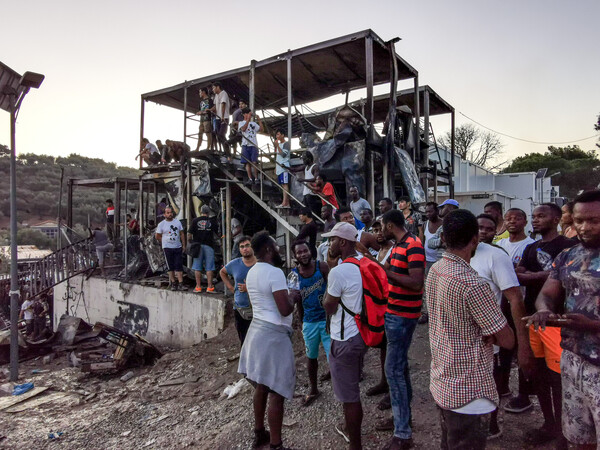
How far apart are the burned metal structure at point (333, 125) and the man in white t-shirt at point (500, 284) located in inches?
191

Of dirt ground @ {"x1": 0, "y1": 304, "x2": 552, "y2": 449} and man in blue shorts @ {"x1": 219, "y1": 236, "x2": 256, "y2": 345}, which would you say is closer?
dirt ground @ {"x1": 0, "y1": 304, "x2": 552, "y2": 449}

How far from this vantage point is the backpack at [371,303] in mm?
2947

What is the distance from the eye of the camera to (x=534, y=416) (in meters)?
3.31

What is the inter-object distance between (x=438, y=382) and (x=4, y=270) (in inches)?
992

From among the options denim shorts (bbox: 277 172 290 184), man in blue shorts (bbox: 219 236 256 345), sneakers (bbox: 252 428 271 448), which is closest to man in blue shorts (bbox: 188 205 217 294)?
denim shorts (bbox: 277 172 290 184)

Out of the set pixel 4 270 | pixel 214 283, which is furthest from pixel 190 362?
pixel 4 270

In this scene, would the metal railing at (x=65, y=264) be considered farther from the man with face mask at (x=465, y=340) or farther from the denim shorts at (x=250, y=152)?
the man with face mask at (x=465, y=340)

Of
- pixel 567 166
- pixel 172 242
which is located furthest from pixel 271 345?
pixel 567 166

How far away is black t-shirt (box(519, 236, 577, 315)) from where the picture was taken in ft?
10.1

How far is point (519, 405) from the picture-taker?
133 inches

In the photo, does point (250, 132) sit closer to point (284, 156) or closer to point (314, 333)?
point (284, 156)

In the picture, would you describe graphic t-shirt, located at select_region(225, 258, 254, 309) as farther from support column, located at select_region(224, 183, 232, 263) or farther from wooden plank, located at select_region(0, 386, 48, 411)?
wooden plank, located at select_region(0, 386, 48, 411)

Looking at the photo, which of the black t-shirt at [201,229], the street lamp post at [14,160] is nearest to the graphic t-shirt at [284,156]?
the black t-shirt at [201,229]

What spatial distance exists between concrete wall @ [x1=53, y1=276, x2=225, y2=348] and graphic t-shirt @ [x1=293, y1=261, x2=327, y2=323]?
14.2ft
